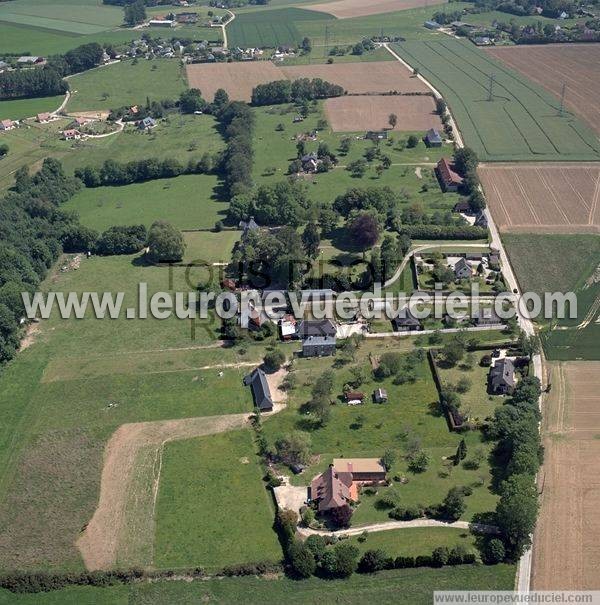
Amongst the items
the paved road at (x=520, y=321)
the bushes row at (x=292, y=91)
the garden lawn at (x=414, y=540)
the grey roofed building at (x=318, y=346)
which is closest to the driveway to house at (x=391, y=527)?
the garden lawn at (x=414, y=540)

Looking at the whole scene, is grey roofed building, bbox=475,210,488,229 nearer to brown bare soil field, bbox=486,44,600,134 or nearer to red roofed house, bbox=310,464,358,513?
brown bare soil field, bbox=486,44,600,134

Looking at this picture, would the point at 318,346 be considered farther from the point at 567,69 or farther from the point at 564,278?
the point at 567,69

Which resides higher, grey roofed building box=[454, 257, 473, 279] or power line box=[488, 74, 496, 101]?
power line box=[488, 74, 496, 101]

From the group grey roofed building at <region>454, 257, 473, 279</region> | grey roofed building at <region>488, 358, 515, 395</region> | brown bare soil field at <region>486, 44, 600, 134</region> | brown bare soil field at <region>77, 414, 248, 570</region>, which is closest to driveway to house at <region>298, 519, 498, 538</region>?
brown bare soil field at <region>77, 414, 248, 570</region>

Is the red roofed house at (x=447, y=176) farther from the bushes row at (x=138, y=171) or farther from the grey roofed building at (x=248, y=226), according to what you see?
the bushes row at (x=138, y=171)

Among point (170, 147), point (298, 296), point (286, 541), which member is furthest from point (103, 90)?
point (286, 541)

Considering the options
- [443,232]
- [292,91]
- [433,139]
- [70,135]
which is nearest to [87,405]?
[443,232]
